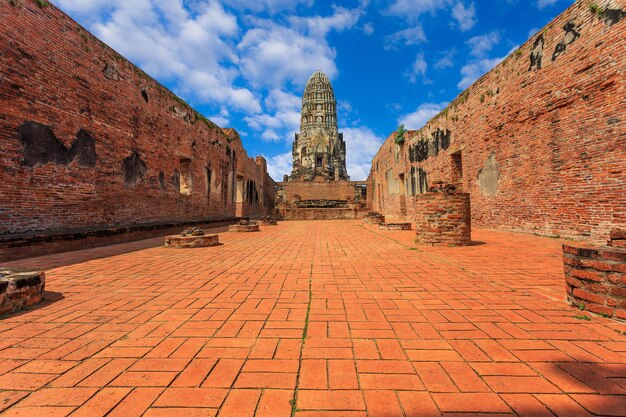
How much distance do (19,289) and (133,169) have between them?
22.4 ft

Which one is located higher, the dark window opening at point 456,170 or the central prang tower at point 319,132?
the central prang tower at point 319,132

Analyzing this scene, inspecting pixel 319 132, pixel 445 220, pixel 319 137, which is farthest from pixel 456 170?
pixel 319 132

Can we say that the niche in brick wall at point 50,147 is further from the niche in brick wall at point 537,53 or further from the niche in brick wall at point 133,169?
the niche in brick wall at point 537,53

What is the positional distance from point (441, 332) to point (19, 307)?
11.2 ft

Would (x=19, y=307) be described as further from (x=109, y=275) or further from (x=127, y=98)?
(x=127, y=98)

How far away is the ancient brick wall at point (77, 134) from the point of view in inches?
206

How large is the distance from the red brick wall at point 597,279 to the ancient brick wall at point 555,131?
14.9 feet

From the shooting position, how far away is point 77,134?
21.3 feet

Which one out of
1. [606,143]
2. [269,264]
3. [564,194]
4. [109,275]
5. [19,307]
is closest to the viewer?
[19,307]

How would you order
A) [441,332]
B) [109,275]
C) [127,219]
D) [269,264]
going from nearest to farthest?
[441,332] < [109,275] < [269,264] < [127,219]

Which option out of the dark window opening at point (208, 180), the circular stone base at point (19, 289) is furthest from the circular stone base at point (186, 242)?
the dark window opening at point (208, 180)

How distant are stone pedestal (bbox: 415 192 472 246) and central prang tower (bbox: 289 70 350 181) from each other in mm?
50536

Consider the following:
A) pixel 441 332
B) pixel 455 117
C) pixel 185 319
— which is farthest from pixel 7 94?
pixel 455 117

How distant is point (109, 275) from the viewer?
11.8ft
